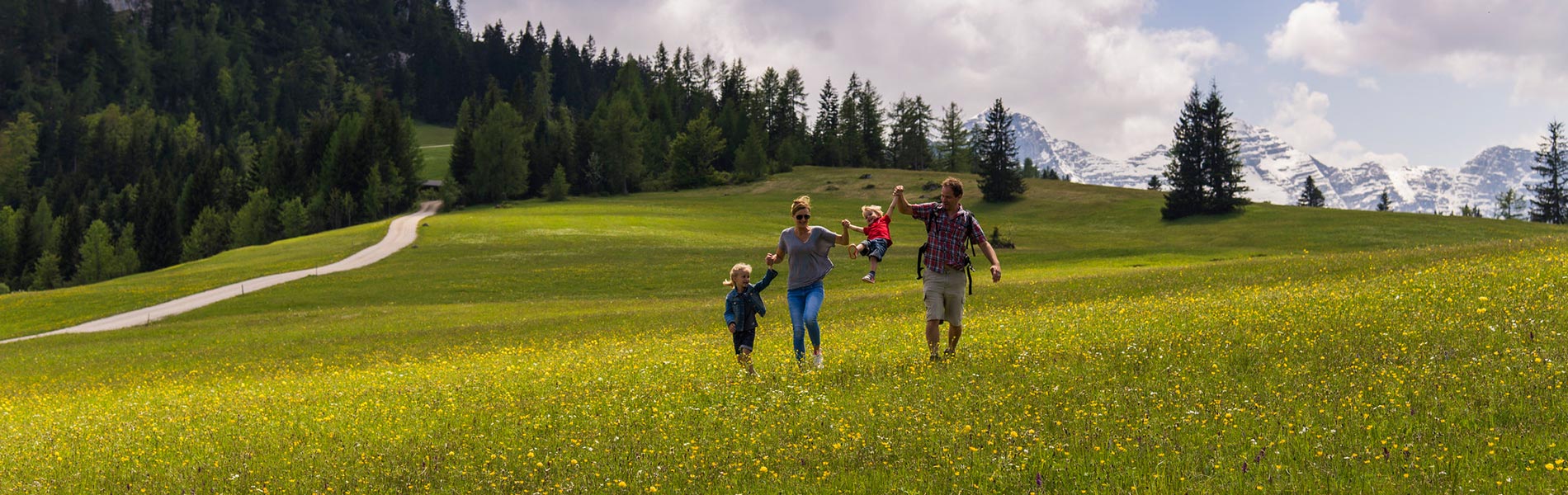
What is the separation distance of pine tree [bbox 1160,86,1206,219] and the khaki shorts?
87.1 metres

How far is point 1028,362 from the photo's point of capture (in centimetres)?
1242

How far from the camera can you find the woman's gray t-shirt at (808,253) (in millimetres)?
13617

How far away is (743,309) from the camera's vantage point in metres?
13.9

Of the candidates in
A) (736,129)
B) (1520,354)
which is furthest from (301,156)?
(1520,354)

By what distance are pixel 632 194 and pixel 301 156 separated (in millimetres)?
46420

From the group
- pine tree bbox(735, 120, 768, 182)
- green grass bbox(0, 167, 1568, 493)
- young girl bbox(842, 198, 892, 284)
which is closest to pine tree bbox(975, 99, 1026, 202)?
pine tree bbox(735, 120, 768, 182)

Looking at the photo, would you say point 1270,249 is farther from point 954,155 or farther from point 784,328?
point 954,155

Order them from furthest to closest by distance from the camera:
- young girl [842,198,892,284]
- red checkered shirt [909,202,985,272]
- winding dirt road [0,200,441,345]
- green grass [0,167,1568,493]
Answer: winding dirt road [0,200,441,345] < young girl [842,198,892,284] < red checkered shirt [909,202,985,272] < green grass [0,167,1568,493]

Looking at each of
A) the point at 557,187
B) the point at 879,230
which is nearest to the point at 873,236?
the point at 879,230

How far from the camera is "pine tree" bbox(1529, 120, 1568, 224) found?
11506cm

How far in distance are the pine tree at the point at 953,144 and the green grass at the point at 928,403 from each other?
133758 millimetres

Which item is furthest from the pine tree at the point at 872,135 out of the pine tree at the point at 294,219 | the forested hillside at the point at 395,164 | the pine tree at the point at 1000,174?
the pine tree at the point at 294,219

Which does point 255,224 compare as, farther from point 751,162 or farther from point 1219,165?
point 1219,165

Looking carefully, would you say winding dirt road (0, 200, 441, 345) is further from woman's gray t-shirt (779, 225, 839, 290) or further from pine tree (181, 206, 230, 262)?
pine tree (181, 206, 230, 262)
